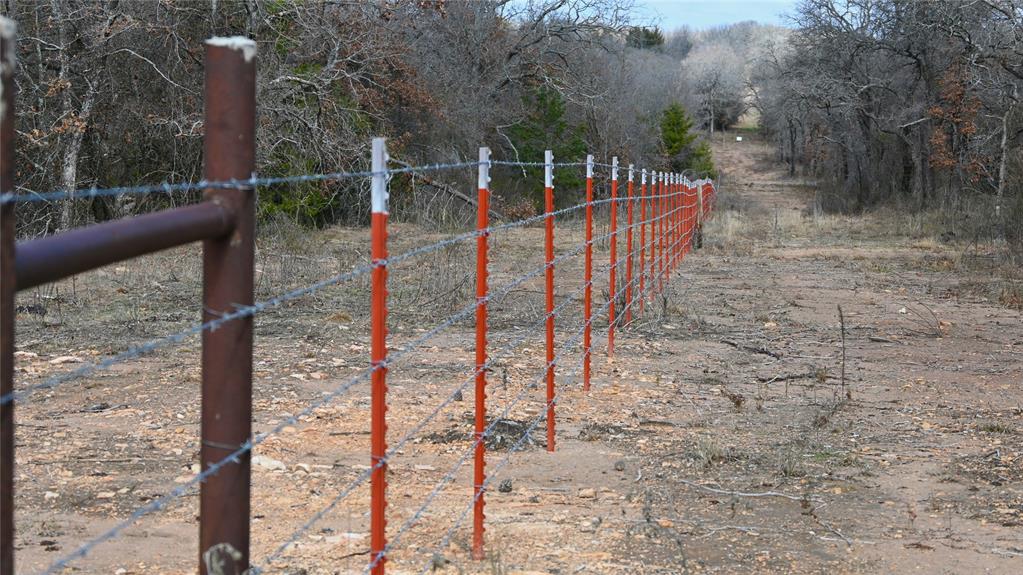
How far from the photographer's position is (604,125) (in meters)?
38.8

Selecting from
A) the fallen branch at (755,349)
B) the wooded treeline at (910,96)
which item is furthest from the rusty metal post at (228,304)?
the wooded treeline at (910,96)

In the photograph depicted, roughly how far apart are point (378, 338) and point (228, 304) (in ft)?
3.88

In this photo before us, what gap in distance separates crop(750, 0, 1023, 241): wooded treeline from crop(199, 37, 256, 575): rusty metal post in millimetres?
25892

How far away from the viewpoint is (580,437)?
6938mm

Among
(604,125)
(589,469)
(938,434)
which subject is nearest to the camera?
(589,469)

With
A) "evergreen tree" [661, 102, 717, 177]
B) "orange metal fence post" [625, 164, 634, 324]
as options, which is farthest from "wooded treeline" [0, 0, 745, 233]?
"evergreen tree" [661, 102, 717, 177]

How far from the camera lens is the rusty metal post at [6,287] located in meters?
1.42

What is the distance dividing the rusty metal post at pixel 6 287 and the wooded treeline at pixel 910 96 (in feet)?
87.1

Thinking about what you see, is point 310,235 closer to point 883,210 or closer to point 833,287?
point 833,287

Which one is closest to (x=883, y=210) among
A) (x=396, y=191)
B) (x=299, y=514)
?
(x=396, y=191)

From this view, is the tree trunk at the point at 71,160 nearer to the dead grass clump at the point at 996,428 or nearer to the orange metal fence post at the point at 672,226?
the orange metal fence post at the point at 672,226

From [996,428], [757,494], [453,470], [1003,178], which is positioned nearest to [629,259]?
[996,428]

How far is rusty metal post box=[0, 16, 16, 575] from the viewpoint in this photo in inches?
55.9

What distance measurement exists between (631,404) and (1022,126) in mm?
20767
